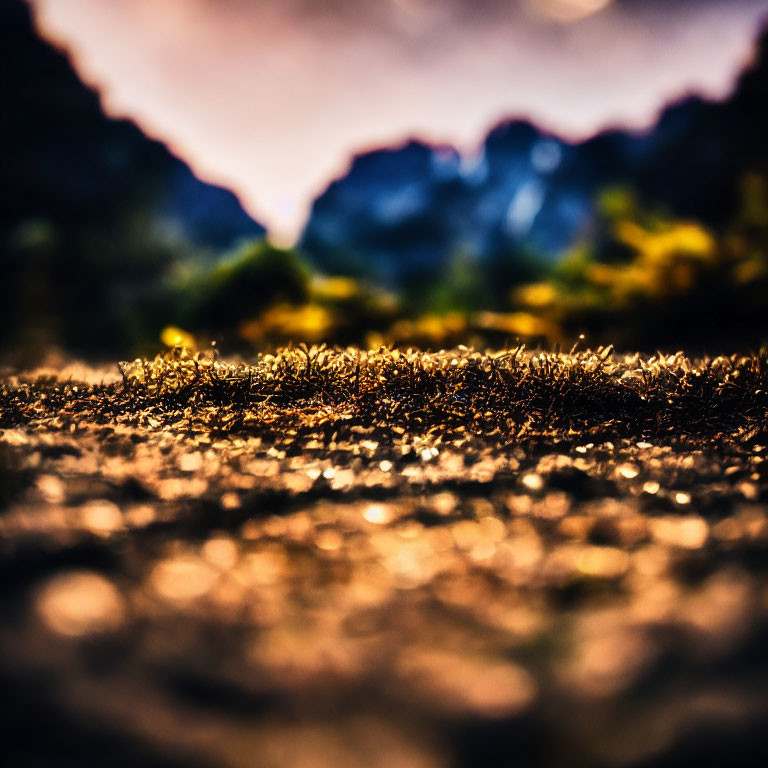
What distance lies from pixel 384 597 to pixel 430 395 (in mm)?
2353

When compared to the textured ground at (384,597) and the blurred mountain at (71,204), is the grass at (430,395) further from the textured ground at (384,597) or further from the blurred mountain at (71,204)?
the blurred mountain at (71,204)

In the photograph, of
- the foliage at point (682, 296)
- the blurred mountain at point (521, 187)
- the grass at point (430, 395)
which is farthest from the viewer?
the blurred mountain at point (521, 187)

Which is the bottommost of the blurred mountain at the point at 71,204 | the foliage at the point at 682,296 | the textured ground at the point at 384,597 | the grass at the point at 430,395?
the textured ground at the point at 384,597

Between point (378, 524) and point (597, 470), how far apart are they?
1.26 meters

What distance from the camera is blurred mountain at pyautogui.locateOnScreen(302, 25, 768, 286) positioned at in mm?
13500

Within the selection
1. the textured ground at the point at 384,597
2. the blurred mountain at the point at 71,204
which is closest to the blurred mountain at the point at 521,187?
the blurred mountain at the point at 71,204

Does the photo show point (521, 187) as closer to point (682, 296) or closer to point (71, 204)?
point (71, 204)

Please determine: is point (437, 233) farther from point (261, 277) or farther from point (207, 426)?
point (207, 426)

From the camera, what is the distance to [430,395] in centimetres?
363

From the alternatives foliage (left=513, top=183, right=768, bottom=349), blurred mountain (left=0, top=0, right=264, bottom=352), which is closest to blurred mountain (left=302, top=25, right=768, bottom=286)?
foliage (left=513, top=183, right=768, bottom=349)

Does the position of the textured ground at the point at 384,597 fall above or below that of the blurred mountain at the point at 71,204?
below

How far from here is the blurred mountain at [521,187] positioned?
1350cm

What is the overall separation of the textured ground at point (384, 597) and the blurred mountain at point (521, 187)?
11846 mm

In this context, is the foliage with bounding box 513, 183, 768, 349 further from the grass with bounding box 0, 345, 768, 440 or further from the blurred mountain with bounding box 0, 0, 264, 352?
the blurred mountain with bounding box 0, 0, 264, 352
